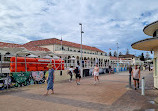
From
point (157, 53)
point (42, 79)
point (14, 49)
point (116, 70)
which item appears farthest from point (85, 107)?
point (116, 70)

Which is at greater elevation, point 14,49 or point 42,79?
point 14,49

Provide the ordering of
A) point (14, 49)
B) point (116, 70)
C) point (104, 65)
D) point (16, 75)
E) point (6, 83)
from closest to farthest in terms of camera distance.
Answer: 1. point (6, 83)
2. point (16, 75)
3. point (14, 49)
4. point (104, 65)
5. point (116, 70)

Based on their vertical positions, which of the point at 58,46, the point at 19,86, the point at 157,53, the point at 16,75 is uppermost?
the point at 58,46

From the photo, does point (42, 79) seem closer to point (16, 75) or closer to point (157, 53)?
point (16, 75)

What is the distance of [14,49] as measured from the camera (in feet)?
52.8

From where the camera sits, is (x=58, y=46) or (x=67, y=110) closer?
(x=67, y=110)

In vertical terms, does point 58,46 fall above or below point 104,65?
above

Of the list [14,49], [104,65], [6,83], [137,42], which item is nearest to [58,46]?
[104,65]

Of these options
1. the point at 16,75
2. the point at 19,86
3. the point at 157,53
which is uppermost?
the point at 157,53

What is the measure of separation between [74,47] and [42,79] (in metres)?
36.4

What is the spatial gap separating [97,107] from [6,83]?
708 centimetres

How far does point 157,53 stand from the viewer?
917 centimetres

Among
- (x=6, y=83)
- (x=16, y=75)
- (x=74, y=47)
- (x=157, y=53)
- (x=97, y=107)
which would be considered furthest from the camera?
(x=74, y=47)

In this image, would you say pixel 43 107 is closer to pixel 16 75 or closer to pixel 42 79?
pixel 16 75
